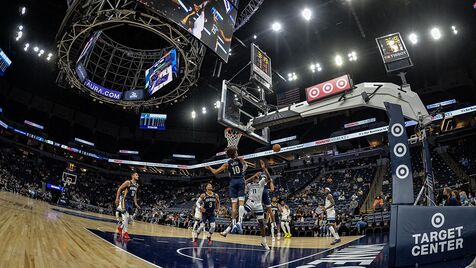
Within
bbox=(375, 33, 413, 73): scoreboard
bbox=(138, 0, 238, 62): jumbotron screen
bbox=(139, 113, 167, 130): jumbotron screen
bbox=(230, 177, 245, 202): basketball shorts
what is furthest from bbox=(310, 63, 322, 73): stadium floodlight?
bbox=(230, 177, 245, 202): basketball shorts

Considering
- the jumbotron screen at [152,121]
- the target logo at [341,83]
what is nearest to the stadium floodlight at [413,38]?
the target logo at [341,83]

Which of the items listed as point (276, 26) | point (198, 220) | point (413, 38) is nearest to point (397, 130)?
point (198, 220)

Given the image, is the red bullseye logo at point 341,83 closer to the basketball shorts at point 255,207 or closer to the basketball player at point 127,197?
the basketball shorts at point 255,207

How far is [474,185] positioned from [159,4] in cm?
2231

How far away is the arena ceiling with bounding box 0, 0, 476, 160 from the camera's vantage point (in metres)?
17.8

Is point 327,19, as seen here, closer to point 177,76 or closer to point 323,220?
point 177,76

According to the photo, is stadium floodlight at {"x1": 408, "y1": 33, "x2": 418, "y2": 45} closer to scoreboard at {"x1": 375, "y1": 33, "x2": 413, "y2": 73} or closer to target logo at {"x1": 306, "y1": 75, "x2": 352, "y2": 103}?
scoreboard at {"x1": 375, "y1": 33, "x2": 413, "y2": 73}

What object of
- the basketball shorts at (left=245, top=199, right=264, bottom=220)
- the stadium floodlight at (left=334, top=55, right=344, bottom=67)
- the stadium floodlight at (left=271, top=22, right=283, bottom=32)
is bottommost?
the basketball shorts at (left=245, top=199, right=264, bottom=220)

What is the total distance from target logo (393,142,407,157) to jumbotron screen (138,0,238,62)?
32.7 ft

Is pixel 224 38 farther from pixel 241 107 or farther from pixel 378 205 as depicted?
pixel 378 205

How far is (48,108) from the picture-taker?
37469 mm

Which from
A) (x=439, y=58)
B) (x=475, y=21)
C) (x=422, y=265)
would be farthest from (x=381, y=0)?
(x=422, y=265)

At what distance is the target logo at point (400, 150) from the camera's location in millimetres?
4586

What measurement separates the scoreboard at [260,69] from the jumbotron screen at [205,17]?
378 cm
